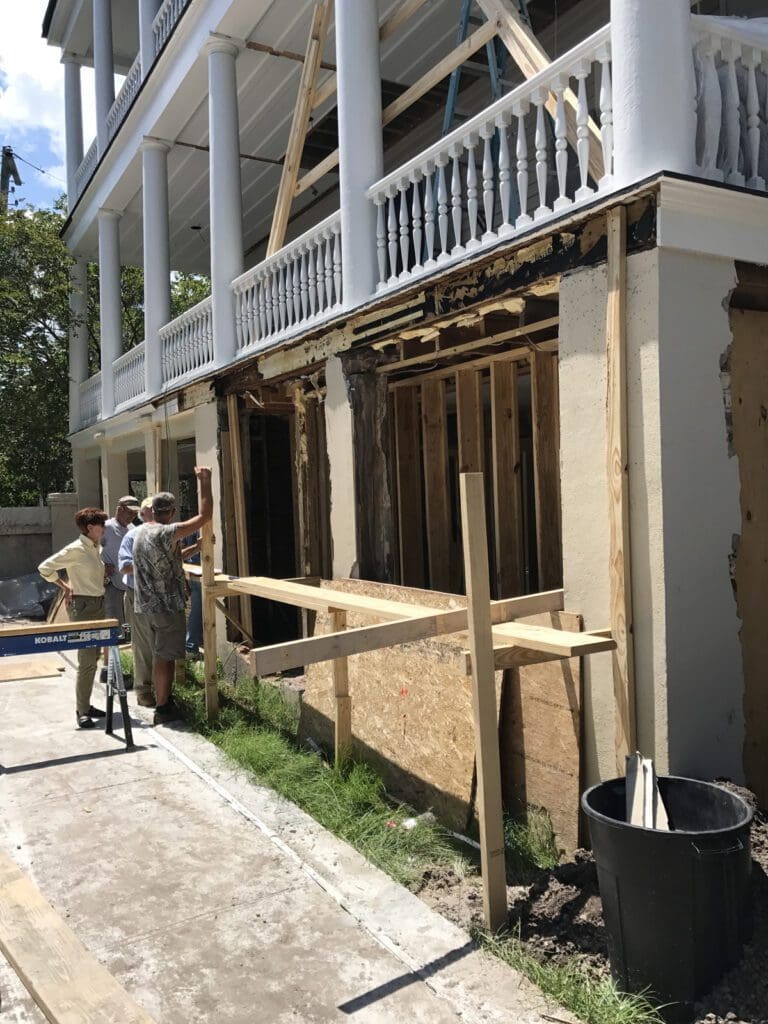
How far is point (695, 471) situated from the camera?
3967mm

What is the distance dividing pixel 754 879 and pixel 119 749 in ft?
15.1

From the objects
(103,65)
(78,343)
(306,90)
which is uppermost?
(103,65)

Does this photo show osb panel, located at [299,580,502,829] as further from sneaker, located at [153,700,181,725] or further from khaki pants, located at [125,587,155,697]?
khaki pants, located at [125,587,155,697]

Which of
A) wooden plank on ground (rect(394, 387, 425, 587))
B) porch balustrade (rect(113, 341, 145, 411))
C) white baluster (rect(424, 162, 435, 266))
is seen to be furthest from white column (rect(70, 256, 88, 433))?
white baluster (rect(424, 162, 435, 266))

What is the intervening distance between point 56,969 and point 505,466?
538 cm

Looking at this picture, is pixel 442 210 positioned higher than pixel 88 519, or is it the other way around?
pixel 442 210

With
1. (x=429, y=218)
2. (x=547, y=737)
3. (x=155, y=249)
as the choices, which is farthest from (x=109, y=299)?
(x=547, y=737)

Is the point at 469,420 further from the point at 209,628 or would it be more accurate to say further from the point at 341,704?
the point at 341,704

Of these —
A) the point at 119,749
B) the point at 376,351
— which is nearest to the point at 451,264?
the point at 376,351

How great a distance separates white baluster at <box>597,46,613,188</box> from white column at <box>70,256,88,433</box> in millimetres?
13373

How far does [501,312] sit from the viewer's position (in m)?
5.74

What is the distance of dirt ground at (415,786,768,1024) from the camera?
290 cm

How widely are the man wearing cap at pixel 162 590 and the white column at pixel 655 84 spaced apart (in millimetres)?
4190

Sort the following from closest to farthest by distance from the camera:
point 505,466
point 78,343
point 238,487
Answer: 1. point 505,466
2. point 238,487
3. point 78,343
